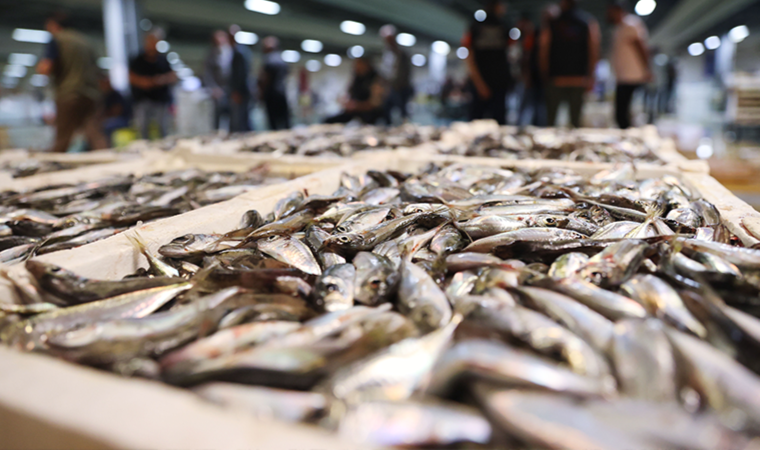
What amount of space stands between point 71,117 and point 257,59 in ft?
84.4

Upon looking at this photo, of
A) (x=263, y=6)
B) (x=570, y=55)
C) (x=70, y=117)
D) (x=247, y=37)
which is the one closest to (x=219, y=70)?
(x=70, y=117)

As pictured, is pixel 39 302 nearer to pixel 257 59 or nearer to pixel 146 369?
pixel 146 369

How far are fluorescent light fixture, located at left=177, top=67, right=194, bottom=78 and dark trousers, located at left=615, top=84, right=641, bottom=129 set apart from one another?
3215 centimetres

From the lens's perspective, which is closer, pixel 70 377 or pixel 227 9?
pixel 70 377

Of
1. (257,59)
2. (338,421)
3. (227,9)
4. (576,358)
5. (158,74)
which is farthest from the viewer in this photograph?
(257,59)

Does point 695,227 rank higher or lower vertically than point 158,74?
lower

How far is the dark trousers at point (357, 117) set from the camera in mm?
8969

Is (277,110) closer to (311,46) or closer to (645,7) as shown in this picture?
(645,7)

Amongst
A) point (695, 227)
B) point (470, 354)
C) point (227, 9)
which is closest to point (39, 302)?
point (470, 354)

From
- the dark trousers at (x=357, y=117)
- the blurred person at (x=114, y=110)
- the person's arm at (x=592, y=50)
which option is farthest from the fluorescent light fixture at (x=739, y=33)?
the blurred person at (x=114, y=110)

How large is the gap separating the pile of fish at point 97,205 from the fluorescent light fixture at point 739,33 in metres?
23.9

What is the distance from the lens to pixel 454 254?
145 cm

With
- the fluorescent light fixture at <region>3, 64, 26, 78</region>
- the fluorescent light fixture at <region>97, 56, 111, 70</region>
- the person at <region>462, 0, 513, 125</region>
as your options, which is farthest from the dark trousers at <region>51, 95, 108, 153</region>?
the fluorescent light fixture at <region>3, 64, 26, 78</region>

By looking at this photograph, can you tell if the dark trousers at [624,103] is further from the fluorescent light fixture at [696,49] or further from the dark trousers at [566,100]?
A: the fluorescent light fixture at [696,49]
